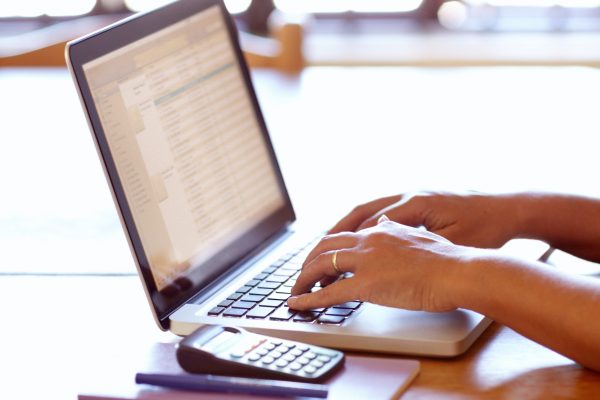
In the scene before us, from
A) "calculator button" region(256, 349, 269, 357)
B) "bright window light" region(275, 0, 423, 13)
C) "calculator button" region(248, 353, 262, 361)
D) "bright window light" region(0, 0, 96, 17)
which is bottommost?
"bright window light" region(275, 0, 423, 13)

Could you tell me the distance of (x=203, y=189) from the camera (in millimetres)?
1187

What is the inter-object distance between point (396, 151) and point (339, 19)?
2179 mm

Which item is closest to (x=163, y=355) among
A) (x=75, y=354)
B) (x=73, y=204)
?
(x=75, y=354)

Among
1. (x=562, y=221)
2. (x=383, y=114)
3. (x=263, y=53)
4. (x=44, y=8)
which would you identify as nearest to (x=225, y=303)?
(x=562, y=221)

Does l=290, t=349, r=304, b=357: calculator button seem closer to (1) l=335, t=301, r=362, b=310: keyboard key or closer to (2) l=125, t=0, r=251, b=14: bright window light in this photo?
(1) l=335, t=301, r=362, b=310: keyboard key

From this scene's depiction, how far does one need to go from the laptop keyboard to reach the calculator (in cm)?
8

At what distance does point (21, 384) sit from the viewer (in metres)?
0.94

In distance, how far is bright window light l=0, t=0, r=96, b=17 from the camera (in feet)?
13.1

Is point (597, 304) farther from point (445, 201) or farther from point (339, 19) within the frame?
point (339, 19)

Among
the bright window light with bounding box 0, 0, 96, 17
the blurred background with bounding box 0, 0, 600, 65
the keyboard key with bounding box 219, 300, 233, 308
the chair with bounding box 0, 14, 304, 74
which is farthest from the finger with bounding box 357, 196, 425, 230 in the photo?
the bright window light with bounding box 0, 0, 96, 17

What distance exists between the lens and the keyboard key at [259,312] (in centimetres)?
102

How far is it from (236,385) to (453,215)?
0.42 m

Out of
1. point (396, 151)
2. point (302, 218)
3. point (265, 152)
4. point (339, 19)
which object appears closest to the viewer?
point (265, 152)

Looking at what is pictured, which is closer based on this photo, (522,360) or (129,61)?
(522,360)
